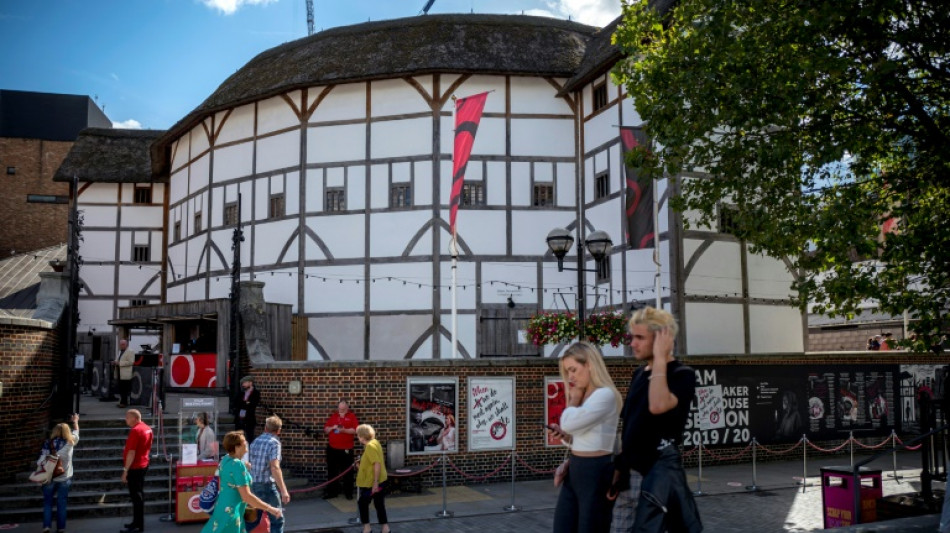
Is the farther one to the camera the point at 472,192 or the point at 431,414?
the point at 472,192

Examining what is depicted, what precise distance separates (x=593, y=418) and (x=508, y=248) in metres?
18.9

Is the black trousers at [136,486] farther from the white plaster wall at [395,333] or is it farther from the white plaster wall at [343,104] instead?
the white plaster wall at [343,104]

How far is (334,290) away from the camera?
78.0 ft

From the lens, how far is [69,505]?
12883mm

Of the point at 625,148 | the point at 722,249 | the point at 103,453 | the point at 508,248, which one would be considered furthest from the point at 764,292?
the point at 103,453

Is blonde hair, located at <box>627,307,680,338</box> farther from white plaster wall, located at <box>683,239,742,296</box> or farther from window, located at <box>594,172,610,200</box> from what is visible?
window, located at <box>594,172,610,200</box>

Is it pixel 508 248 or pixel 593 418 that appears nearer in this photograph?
pixel 593 418

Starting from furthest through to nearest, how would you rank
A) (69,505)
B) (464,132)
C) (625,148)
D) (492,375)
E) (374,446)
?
(625,148)
(464,132)
(492,375)
(69,505)
(374,446)

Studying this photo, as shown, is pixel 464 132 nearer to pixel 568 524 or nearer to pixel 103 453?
pixel 103 453

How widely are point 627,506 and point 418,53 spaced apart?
69.5 ft

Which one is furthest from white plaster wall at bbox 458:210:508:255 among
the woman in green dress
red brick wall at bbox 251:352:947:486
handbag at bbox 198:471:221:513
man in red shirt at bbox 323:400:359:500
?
the woman in green dress

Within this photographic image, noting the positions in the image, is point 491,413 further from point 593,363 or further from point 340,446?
point 593,363

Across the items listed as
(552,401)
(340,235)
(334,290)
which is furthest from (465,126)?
(334,290)

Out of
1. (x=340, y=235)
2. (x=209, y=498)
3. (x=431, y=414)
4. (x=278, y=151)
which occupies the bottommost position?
(x=209, y=498)
